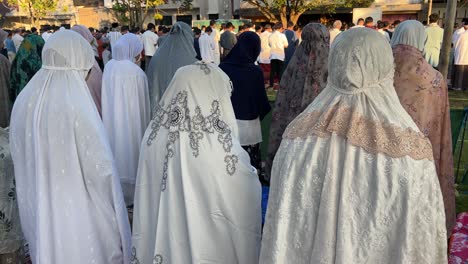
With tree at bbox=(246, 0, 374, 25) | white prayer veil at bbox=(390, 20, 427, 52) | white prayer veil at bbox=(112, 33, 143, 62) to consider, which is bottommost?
white prayer veil at bbox=(112, 33, 143, 62)

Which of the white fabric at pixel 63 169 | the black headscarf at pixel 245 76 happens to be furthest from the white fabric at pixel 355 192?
the black headscarf at pixel 245 76

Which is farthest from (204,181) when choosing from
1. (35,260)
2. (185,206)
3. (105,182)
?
(35,260)

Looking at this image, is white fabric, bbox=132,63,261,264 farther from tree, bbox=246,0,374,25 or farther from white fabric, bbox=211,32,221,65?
tree, bbox=246,0,374,25

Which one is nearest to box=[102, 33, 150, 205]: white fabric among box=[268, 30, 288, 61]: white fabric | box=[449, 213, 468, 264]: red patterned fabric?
box=[449, 213, 468, 264]: red patterned fabric

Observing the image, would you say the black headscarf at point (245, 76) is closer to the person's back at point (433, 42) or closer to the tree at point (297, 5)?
the person's back at point (433, 42)

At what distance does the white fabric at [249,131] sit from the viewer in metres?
3.95

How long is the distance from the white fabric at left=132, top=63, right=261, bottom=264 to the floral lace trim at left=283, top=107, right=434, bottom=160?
1.86ft

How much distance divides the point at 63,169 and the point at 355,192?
172 cm

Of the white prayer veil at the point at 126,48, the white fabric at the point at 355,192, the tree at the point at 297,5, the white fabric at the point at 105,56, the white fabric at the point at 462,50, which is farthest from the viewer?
the tree at the point at 297,5

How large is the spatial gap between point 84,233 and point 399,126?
6.34 feet

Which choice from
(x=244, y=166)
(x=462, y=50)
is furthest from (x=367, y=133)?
(x=462, y=50)

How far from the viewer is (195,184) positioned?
2.19 meters

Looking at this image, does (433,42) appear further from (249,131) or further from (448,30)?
(249,131)

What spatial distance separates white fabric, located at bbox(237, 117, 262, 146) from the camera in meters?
3.95
